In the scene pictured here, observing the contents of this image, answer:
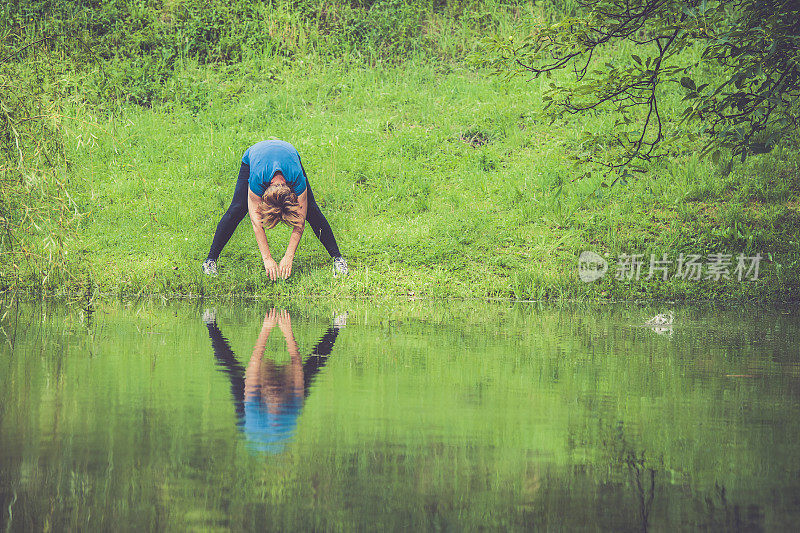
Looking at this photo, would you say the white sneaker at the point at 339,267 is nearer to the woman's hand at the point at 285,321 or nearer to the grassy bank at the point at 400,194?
the grassy bank at the point at 400,194

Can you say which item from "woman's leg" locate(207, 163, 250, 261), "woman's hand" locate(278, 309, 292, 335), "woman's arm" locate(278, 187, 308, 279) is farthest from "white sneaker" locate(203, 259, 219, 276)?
"woman's hand" locate(278, 309, 292, 335)

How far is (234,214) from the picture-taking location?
12102mm

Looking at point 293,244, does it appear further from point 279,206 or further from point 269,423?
point 269,423

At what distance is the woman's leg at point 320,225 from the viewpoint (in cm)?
1222

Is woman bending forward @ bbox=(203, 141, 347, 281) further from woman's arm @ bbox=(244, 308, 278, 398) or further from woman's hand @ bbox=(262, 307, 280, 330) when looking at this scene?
woman's arm @ bbox=(244, 308, 278, 398)

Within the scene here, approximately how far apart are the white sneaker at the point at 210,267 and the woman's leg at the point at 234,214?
0.05 meters

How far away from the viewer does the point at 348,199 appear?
51.5 feet

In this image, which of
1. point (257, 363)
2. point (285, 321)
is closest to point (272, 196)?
point (285, 321)

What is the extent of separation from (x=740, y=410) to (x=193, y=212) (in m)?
11.2

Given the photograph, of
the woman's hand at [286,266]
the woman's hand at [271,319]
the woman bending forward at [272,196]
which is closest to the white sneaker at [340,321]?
the woman's hand at [271,319]

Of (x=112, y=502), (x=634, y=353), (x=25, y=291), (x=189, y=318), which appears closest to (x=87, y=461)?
(x=112, y=502)

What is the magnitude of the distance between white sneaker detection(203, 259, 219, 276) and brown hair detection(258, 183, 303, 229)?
49.4 inches

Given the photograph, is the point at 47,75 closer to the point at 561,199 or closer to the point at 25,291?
the point at 25,291

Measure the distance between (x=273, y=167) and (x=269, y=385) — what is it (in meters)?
5.55
